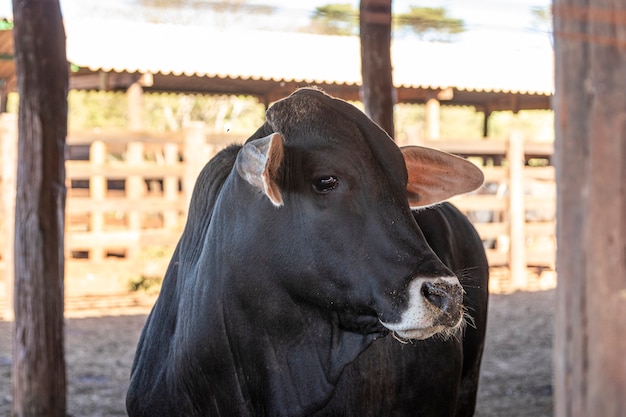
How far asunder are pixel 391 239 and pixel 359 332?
0.35m

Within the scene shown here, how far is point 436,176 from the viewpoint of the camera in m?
3.45

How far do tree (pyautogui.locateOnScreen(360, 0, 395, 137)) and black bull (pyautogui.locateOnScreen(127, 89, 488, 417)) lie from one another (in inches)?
139

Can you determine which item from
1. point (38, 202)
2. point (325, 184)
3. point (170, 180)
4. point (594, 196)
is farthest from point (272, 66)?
point (594, 196)

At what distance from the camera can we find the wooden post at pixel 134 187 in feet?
38.3

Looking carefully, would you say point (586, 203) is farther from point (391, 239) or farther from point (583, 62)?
point (391, 239)

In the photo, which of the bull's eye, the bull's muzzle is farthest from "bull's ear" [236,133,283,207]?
the bull's muzzle

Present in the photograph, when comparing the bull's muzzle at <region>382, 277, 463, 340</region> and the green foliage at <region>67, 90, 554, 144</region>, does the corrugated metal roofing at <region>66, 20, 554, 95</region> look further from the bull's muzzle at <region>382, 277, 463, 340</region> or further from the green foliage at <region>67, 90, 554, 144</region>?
the green foliage at <region>67, 90, 554, 144</region>

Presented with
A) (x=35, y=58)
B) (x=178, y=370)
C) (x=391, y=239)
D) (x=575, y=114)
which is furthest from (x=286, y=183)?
(x=35, y=58)

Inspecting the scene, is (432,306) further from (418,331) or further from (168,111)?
(168,111)

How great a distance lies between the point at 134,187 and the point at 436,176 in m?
8.80

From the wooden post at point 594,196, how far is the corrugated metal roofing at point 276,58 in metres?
12.3

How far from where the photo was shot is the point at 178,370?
3135 mm

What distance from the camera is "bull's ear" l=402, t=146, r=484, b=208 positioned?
11.2 ft

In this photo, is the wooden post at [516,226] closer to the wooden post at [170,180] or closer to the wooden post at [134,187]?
the wooden post at [170,180]
